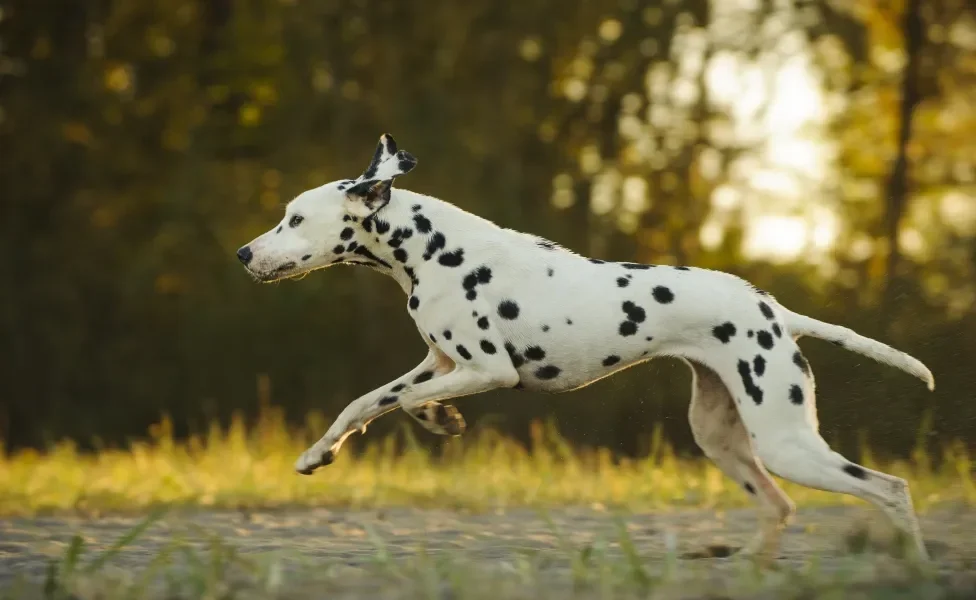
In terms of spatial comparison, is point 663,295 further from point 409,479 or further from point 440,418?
point 409,479

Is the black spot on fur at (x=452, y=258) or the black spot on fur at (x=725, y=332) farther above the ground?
the black spot on fur at (x=452, y=258)

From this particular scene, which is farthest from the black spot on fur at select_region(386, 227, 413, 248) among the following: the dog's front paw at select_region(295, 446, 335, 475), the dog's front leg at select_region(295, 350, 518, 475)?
the dog's front paw at select_region(295, 446, 335, 475)

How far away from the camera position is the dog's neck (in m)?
6.43

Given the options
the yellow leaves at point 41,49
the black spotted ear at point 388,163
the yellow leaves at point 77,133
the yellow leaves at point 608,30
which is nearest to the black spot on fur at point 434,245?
the black spotted ear at point 388,163

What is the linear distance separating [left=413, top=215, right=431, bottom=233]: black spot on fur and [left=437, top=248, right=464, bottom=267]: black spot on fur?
0.57 ft

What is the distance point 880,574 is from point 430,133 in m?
9.38

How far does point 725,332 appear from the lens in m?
6.07

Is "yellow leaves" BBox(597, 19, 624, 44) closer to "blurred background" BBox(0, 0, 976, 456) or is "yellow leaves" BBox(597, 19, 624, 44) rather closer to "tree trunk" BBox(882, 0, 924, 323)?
"blurred background" BBox(0, 0, 976, 456)

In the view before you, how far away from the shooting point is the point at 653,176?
45.8ft

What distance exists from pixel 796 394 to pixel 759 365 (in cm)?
23

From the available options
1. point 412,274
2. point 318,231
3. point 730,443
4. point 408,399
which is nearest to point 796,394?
point 730,443

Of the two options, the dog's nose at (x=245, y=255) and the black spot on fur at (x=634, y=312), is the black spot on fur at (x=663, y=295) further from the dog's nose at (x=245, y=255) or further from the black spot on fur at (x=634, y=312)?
the dog's nose at (x=245, y=255)

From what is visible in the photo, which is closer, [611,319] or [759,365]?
[759,365]

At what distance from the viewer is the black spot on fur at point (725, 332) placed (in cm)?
607
